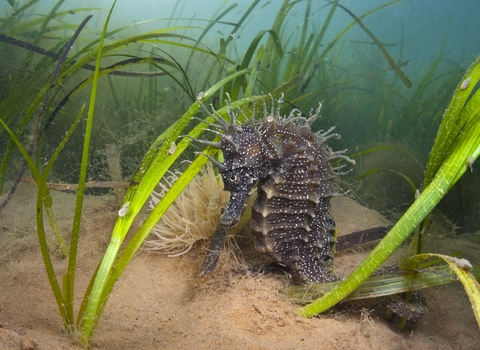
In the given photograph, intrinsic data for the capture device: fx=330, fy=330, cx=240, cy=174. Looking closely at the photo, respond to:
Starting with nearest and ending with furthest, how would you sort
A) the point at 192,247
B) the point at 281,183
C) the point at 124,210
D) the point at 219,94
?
the point at 124,210 < the point at 281,183 < the point at 192,247 < the point at 219,94

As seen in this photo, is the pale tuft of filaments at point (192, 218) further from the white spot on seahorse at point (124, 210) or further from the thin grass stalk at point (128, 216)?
the white spot on seahorse at point (124, 210)

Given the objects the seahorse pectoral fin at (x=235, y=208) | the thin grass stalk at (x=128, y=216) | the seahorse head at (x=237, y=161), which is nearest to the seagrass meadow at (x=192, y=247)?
the thin grass stalk at (x=128, y=216)

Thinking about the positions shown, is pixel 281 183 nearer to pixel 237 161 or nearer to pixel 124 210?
pixel 237 161

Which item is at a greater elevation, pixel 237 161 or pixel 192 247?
pixel 237 161

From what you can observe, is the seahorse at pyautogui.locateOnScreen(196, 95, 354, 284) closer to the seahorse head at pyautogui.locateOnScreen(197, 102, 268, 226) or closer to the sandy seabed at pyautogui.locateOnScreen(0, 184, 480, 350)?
the seahorse head at pyautogui.locateOnScreen(197, 102, 268, 226)

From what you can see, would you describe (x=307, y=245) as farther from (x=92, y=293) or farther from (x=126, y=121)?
(x=126, y=121)

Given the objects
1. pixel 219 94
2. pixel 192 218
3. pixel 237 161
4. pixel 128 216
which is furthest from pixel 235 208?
pixel 219 94
